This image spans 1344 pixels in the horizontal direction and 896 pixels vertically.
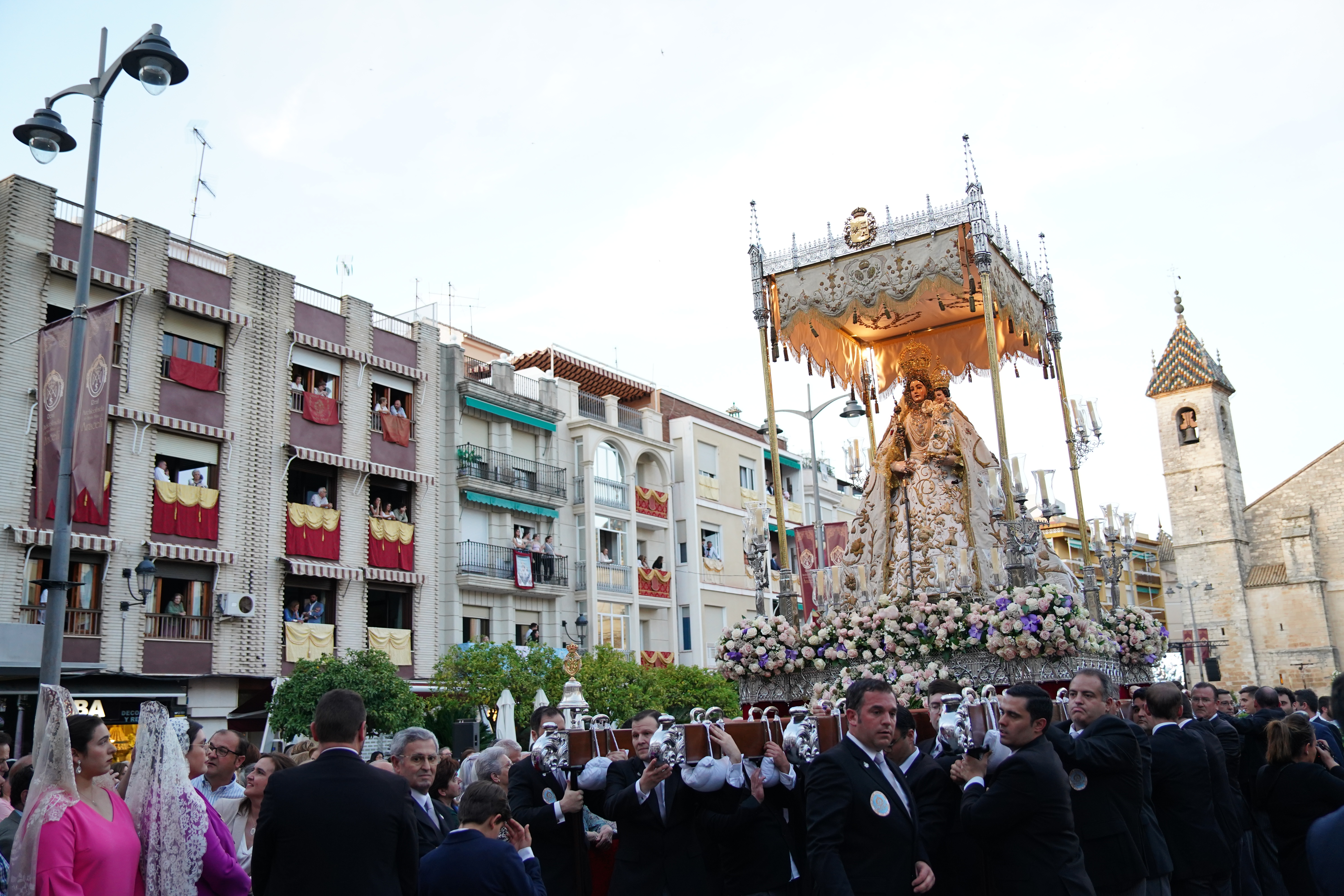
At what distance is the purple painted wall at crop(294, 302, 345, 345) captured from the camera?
2806 cm

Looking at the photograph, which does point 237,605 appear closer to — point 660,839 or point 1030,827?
point 660,839

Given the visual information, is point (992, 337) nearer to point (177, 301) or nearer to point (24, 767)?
point (24, 767)

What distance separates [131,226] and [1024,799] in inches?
960

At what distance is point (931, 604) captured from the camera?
12719mm

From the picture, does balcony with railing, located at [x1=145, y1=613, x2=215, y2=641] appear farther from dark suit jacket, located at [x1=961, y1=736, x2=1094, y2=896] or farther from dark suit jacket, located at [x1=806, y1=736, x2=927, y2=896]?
dark suit jacket, located at [x1=961, y1=736, x2=1094, y2=896]

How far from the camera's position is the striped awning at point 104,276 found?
74.7 ft

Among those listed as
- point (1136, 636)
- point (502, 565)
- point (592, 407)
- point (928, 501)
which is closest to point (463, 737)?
point (928, 501)

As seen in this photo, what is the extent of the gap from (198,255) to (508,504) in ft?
36.7

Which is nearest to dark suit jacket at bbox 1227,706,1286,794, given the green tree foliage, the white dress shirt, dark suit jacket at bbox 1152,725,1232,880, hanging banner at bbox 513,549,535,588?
dark suit jacket at bbox 1152,725,1232,880

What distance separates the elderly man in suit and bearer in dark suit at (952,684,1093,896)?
2041 mm

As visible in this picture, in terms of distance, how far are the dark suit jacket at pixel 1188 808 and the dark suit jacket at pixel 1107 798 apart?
1159 mm

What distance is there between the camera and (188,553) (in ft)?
79.2

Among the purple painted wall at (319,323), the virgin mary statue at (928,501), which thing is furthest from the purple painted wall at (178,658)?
the virgin mary statue at (928,501)

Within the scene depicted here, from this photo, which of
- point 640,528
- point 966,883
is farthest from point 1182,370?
point 966,883
